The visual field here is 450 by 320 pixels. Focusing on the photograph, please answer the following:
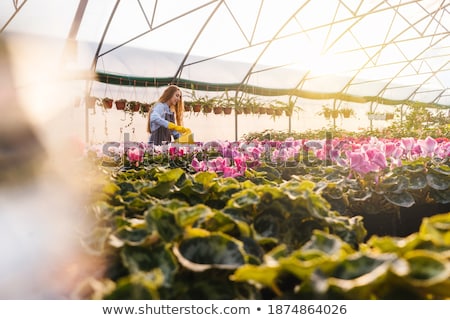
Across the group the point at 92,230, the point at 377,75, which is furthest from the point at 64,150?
the point at 377,75

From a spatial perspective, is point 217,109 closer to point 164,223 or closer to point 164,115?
point 164,115

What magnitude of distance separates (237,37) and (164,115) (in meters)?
4.72

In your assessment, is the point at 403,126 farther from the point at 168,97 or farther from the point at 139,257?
the point at 139,257

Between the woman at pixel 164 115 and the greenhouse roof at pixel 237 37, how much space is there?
1859 mm

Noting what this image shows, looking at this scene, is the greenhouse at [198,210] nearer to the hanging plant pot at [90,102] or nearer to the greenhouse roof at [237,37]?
the greenhouse roof at [237,37]

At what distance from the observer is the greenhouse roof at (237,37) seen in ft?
20.9

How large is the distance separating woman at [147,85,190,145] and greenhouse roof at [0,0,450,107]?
1859 millimetres

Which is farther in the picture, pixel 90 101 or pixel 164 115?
pixel 90 101


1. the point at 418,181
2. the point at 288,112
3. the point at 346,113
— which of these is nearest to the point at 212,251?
the point at 418,181

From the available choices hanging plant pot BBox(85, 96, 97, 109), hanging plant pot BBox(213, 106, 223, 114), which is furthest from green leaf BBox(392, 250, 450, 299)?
hanging plant pot BBox(213, 106, 223, 114)

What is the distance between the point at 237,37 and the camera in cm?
892

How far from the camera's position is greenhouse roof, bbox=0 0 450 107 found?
638 centimetres

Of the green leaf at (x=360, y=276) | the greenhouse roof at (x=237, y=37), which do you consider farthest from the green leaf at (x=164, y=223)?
the greenhouse roof at (x=237, y=37)
